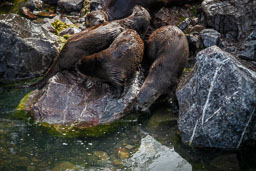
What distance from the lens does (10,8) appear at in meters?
10.5

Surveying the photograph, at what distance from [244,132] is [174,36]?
290 cm

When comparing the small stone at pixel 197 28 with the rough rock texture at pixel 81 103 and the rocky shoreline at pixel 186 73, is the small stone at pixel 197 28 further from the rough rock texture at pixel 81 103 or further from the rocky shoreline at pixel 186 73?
the rough rock texture at pixel 81 103

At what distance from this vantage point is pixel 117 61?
628cm

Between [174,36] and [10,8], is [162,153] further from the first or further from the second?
[10,8]

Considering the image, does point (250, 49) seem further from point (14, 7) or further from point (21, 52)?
point (14, 7)

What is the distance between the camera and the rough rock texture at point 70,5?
1045cm

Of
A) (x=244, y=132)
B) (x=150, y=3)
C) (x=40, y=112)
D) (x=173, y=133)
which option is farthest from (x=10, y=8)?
Result: (x=244, y=132)

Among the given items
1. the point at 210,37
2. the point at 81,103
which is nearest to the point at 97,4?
the point at 210,37

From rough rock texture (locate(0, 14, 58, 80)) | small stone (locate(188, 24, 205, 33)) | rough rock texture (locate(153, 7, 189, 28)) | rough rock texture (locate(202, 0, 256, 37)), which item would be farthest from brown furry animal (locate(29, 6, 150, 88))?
rough rock texture (locate(202, 0, 256, 37))

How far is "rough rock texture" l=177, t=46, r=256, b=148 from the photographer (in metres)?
4.51

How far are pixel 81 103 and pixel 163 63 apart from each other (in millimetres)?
1851

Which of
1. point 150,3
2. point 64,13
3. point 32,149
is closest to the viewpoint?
point 32,149

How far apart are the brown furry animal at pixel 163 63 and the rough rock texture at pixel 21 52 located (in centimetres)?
260

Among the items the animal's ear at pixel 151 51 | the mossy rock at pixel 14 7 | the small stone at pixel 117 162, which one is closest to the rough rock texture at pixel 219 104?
the small stone at pixel 117 162
